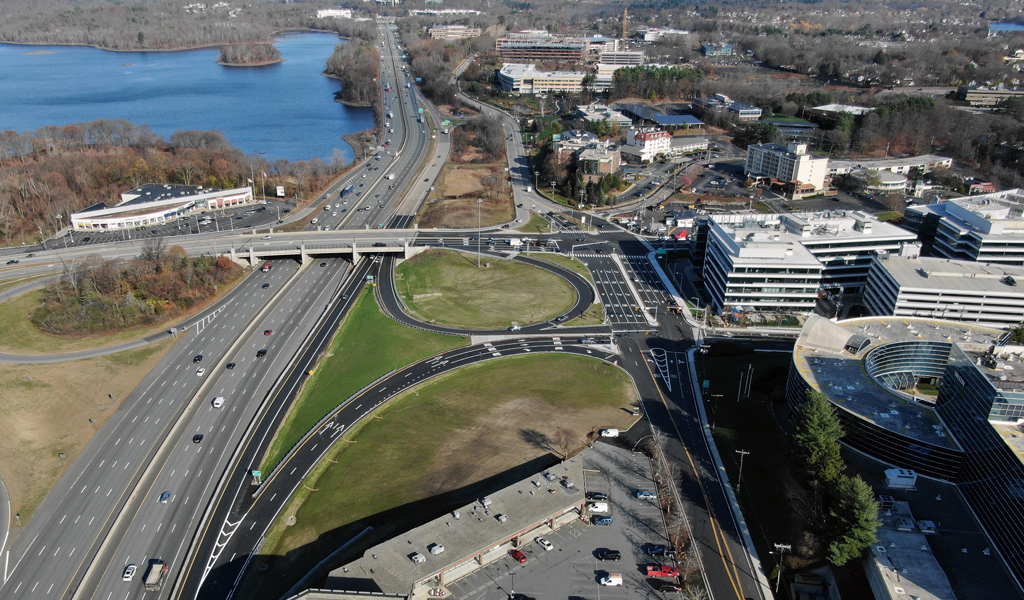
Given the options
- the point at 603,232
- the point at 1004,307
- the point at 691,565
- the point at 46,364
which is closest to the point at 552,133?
the point at 603,232

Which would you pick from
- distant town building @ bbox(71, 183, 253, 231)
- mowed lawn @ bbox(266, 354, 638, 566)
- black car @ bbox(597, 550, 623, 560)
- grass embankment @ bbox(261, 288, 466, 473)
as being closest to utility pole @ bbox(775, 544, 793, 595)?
black car @ bbox(597, 550, 623, 560)

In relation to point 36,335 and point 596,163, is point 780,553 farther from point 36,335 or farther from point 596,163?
point 596,163

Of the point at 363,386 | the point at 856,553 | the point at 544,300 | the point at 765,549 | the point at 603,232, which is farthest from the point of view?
the point at 603,232

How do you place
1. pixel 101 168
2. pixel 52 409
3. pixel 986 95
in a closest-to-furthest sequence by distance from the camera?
pixel 52 409 → pixel 101 168 → pixel 986 95

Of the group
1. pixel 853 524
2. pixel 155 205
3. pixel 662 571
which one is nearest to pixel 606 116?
pixel 155 205

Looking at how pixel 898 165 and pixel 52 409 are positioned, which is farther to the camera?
pixel 898 165

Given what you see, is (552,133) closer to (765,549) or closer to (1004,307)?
(1004,307)
